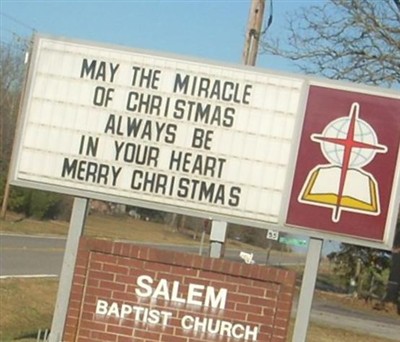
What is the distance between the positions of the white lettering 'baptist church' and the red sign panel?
117cm

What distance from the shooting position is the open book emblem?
10344 mm

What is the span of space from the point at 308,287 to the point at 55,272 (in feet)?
77.2

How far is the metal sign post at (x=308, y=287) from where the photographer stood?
34.3 ft

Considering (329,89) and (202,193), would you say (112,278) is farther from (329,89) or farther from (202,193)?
(329,89)

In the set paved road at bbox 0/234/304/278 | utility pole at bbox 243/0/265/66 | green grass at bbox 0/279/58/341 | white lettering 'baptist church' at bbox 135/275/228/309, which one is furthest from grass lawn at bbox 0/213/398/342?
white lettering 'baptist church' at bbox 135/275/228/309

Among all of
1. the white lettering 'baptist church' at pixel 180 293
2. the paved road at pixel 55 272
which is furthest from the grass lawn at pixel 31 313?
the white lettering 'baptist church' at pixel 180 293

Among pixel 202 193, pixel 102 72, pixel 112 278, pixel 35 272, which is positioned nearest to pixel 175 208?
pixel 202 193

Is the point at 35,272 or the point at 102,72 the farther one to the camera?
the point at 35,272

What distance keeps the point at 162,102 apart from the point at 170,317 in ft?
7.31

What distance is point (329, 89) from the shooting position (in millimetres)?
10516

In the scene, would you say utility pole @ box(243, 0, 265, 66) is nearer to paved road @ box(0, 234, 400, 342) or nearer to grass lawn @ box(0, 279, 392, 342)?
grass lawn @ box(0, 279, 392, 342)

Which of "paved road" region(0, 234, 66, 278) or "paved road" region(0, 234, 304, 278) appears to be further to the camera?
"paved road" region(0, 234, 304, 278)

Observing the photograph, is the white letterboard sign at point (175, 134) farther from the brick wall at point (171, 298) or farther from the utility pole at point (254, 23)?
the utility pole at point (254, 23)

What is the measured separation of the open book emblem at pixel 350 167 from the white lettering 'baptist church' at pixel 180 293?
4.74ft
